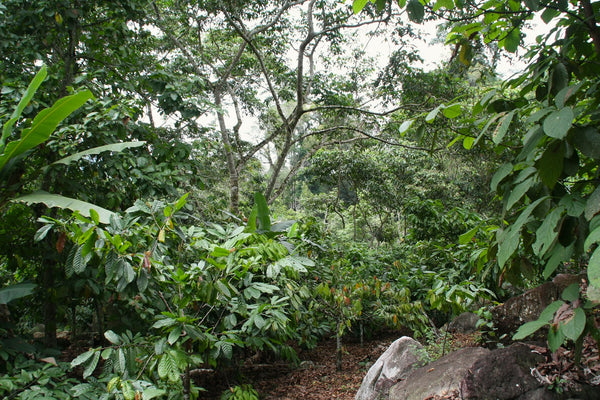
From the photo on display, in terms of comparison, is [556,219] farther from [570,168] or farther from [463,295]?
[463,295]

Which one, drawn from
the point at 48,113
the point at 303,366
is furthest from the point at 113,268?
the point at 303,366

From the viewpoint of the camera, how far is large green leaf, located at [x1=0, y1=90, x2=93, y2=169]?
2.47 metres

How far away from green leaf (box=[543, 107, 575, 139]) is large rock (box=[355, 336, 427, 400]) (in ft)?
8.43

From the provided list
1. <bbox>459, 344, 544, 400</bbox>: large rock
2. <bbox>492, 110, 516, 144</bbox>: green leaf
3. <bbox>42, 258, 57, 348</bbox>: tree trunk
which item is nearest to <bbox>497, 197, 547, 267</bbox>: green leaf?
<bbox>492, 110, 516, 144</bbox>: green leaf

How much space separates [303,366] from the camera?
454 centimetres

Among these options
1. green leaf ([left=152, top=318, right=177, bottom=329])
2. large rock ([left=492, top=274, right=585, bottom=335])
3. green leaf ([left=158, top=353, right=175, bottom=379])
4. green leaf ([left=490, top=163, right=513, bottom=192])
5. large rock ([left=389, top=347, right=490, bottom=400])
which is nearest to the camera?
green leaf ([left=490, top=163, right=513, bottom=192])

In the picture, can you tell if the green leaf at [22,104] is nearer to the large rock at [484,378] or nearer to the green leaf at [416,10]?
the green leaf at [416,10]

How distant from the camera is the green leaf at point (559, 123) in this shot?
0.93 metres

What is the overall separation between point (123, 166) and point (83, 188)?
0.43 metres

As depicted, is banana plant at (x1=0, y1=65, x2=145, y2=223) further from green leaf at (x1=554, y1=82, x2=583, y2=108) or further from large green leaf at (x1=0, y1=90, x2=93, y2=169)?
green leaf at (x1=554, y1=82, x2=583, y2=108)

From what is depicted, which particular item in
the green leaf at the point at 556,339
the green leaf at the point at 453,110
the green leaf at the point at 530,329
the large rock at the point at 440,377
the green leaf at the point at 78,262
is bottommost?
the large rock at the point at 440,377

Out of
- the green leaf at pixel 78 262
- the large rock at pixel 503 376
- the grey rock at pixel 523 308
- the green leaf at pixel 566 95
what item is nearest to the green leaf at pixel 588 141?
the green leaf at pixel 566 95

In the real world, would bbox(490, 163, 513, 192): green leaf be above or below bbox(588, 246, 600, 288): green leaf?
above

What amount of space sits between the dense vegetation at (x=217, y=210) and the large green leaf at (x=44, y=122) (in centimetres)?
1
